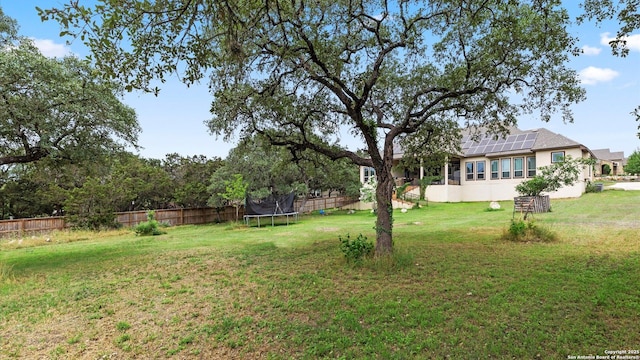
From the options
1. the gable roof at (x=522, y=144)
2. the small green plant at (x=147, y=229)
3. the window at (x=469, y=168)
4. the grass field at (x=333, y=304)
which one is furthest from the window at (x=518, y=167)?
the small green plant at (x=147, y=229)

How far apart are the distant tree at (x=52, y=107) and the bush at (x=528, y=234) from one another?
9.96 meters

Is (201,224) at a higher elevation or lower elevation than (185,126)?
lower

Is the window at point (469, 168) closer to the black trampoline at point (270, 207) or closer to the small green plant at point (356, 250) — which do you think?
the black trampoline at point (270, 207)

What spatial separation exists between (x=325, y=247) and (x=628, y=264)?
635 centimetres

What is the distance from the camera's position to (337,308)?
4.46 meters

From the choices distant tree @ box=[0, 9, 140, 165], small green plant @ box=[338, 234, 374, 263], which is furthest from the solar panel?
distant tree @ box=[0, 9, 140, 165]

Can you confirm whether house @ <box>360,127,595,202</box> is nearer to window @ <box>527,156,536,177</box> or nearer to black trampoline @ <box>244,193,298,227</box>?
window @ <box>527,156,536,177</box>

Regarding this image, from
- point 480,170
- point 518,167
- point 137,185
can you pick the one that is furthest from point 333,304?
point 480,170

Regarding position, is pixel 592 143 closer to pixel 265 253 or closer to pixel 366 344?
pixel 265 253

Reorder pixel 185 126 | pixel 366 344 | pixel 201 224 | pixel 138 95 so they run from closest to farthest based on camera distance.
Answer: pixel 366 344 → pixel 138 95 → pixel 185 126 → pixel 201 224

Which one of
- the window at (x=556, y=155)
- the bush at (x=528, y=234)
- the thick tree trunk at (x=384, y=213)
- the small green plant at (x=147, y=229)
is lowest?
the small green plant at (x=147, y=229)

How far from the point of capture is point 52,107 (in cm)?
683

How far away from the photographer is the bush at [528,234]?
28.2 ft

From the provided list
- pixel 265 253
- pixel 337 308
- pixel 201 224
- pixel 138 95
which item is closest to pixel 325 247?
pixel 265 253
